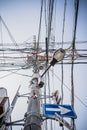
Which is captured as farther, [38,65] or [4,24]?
[4,24]

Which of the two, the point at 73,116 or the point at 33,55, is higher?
the point at 33,55

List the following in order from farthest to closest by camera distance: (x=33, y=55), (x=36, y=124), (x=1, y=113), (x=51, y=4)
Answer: (x=33, y=55), (x=51, y=4), (x=1, y=113), (x=36, y=124)

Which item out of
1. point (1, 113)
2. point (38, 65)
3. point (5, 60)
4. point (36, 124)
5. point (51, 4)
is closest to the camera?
point (36, 124)

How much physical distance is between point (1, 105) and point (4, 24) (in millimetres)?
5870

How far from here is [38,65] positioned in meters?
4.76

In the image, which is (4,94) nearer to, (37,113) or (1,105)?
(1,105)

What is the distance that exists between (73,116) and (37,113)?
391mm

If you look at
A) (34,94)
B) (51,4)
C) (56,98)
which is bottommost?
(56,98)

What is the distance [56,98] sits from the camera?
9.14 ft

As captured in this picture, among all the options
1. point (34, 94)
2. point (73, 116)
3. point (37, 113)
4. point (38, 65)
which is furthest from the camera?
point (38, 65)

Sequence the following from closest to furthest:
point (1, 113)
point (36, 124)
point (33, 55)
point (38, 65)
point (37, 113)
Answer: point (36, 124), point (37, 113), point (1, 113), point (38, 65), point (33, 55)

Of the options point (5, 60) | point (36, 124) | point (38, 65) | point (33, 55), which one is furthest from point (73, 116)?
point (5, 60)

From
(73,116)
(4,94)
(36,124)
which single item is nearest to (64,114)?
(73,116)

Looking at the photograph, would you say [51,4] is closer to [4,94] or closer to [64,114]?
[4,94]
